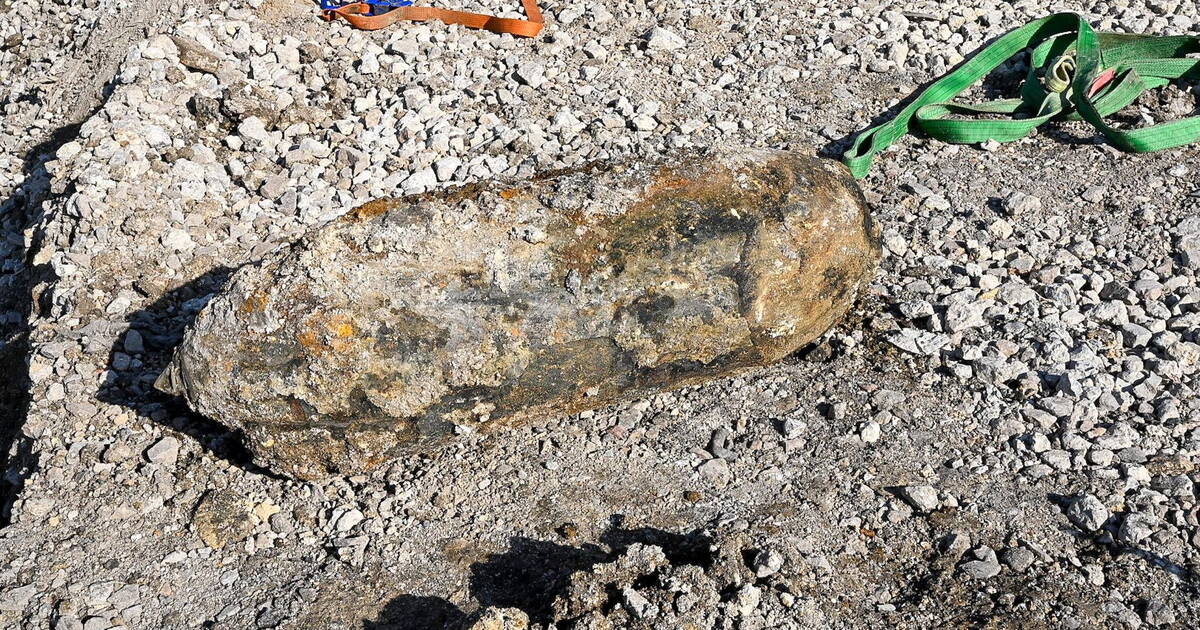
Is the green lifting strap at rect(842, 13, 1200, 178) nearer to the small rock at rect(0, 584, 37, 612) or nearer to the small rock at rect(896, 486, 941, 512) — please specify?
the small rock at rect(896, 486, 941, 512)

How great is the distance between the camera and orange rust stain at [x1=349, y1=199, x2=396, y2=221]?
3.38 m

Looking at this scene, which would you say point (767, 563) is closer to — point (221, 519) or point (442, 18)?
point (221, 519)

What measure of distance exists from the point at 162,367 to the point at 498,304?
63.1 inches

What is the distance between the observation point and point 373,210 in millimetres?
3402

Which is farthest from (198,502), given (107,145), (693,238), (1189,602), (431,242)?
(1189,602)

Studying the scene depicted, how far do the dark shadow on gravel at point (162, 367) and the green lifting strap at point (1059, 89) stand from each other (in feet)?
9.37

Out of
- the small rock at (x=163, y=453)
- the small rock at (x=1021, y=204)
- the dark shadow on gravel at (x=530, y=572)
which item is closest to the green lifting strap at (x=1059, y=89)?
the small rock at (x=1021, y=204)

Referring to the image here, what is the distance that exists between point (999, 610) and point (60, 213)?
4169 millimetres

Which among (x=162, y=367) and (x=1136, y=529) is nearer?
(x=1136, y=529)

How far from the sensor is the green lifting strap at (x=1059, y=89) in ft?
16.1

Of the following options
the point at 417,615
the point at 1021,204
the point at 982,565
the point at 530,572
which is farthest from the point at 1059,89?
the point at 417,615

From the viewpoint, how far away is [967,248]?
443cm

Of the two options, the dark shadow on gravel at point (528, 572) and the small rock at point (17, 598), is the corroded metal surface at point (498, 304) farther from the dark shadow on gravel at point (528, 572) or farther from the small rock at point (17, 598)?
the small rock at point (17, 598)

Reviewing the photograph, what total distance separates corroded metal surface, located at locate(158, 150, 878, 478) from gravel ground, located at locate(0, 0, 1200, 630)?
33cm
